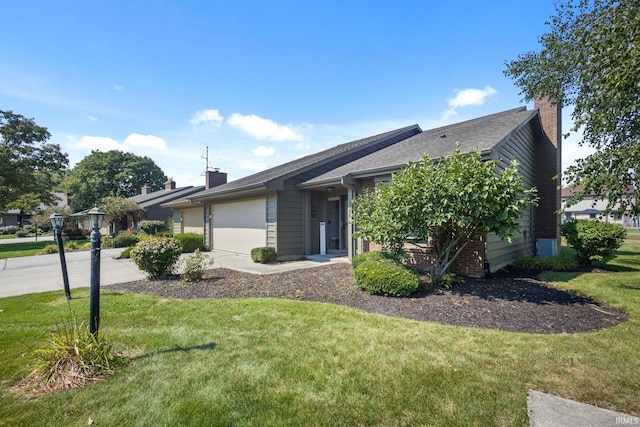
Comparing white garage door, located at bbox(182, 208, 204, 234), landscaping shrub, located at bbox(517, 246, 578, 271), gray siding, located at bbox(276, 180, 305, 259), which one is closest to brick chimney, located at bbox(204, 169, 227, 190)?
white garage door, located at bbox(182, 208, 204, 234)

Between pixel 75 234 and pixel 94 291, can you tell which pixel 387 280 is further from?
pixel 75 234

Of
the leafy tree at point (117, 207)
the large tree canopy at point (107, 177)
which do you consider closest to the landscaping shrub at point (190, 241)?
the leafy tree at point (117, 207)

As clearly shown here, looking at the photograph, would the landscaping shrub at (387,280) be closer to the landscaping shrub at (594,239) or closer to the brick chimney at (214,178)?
the landscaping shrub at (594,239)

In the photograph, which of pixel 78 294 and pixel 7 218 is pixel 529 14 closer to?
pixel 78 294

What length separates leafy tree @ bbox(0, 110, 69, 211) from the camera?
23734 millimetres

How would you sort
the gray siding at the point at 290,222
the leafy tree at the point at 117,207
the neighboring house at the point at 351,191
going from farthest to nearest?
the leafy tree at the point at 117,207, the gray siding at the point at 290,222, the neighboring house at the point at 351,191

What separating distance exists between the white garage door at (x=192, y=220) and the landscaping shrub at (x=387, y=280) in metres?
14.5

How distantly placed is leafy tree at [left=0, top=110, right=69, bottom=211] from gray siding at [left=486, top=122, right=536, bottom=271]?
33.4 metres

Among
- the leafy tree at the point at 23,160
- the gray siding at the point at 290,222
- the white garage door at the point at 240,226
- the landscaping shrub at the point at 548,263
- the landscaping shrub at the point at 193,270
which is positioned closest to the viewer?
the landscaping shrub at the point at 193,270

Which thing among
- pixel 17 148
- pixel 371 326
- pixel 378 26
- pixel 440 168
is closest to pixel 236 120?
pixel 378 26

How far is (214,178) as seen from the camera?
783 inches

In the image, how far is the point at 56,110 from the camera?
31.1ft

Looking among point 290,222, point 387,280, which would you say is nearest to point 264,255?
point 290,222

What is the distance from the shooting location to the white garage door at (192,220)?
1830 centimetres
